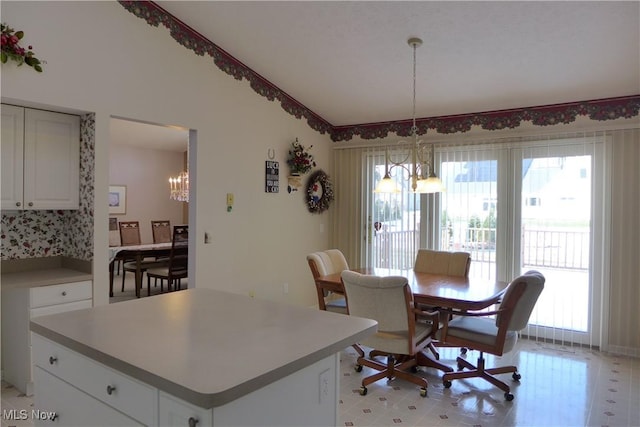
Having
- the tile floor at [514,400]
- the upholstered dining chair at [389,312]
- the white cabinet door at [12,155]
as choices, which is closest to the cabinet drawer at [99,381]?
the tile floor at [514,400]

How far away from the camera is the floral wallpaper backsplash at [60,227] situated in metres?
3.37

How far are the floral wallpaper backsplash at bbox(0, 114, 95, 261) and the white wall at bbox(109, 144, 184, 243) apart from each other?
14.6 feet

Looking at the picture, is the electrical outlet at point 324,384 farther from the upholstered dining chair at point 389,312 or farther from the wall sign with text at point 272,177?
the wall sign with text at point 272,177

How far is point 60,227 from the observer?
3.64 metres

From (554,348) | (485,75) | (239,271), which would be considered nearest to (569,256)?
(554,348)

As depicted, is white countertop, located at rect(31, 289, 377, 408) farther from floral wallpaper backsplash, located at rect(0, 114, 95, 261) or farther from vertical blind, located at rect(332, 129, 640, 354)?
vertical blind, located at rect(332, 129, 640, 354)

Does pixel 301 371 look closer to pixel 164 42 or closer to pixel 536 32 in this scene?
pixel 536 32

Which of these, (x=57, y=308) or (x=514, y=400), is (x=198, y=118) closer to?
(x=57, y=308)

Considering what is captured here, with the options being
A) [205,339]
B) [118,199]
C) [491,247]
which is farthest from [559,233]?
[118,199]

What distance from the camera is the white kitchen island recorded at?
3.94 feet

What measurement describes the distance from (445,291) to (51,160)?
3150 mm

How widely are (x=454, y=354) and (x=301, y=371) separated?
119 inches

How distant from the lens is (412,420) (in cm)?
284

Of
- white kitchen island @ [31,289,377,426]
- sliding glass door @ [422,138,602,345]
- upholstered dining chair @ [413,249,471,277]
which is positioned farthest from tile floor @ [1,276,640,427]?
white kitchen island @ [31,289,377,426]
